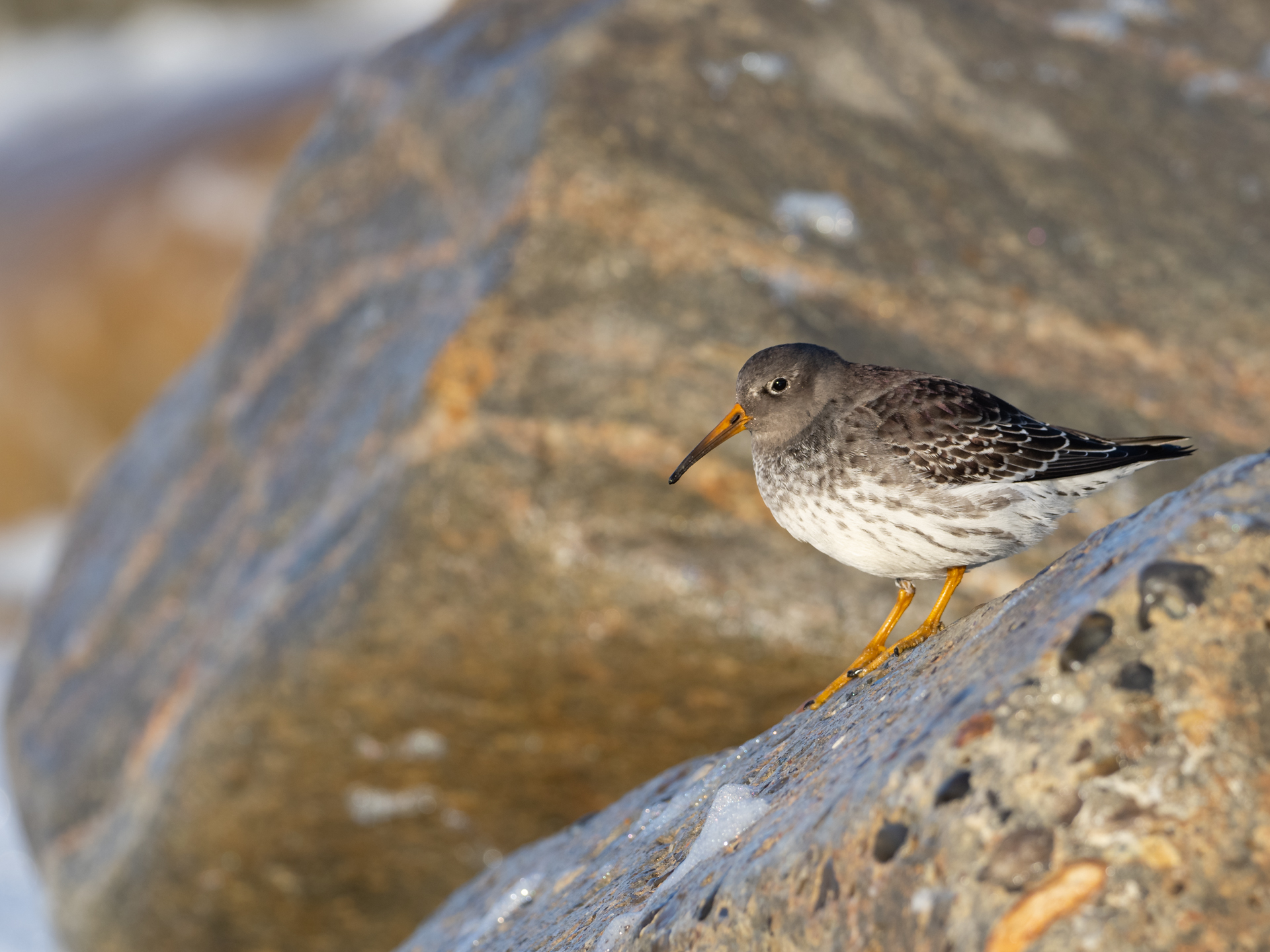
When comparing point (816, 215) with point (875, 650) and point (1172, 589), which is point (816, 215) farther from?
point (1172, 589)

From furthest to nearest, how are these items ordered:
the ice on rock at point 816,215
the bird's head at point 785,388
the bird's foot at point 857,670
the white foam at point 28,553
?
the white foam at point 28,553 < the ice on rock at point 816,215 < the bird's head at point 785,388 < the bird's foot at point 857,670

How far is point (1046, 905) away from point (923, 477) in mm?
2426

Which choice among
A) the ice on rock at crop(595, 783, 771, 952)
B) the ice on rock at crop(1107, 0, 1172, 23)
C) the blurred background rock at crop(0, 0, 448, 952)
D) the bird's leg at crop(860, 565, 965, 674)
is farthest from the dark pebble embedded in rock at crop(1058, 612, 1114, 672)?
the blurred background rock at crop(0, 0, 448, 952)

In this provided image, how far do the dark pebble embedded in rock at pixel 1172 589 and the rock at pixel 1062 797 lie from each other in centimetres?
2

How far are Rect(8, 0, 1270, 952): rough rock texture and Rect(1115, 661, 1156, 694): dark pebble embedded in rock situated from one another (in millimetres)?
3708

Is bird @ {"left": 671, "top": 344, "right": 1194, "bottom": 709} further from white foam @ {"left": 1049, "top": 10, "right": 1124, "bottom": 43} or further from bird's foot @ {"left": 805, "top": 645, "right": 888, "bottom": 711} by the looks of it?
white foam @ {"left": 1049, "top": 10, "right": 1124, "bottom": 43}

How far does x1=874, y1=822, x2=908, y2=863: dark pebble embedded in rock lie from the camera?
115 inches

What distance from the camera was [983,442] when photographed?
5051 mm


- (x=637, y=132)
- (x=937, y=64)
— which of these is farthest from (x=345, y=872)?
(x=937, y=64)

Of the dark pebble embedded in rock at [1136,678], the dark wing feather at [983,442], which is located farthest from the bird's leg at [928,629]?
the dark pebble embedded in rock at [1136,678]

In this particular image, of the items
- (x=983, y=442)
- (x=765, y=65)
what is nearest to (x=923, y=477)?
(x=983, y=442)

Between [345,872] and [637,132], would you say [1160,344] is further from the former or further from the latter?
[345,872]

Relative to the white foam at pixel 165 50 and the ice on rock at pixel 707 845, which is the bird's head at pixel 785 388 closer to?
the ice on rock at pixel 707 845

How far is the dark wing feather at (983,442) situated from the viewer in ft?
16.2
